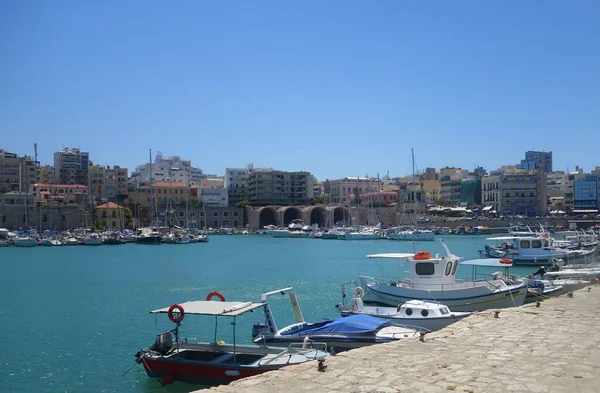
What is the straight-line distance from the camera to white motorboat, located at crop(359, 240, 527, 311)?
2658cm

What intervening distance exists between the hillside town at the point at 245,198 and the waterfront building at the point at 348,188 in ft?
1.14

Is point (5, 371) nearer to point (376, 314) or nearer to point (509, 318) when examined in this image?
point (376, 314)

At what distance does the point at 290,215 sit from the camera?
146750 millimetres

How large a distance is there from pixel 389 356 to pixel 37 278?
45.2 m

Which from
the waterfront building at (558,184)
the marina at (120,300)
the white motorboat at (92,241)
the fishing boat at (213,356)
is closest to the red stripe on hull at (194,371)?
the fishing boat at (213,356)

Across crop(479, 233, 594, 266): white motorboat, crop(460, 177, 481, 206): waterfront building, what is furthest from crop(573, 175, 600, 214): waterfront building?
crop(479, 233, 594, 266): white motorboat

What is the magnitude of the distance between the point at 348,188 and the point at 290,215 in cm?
2324

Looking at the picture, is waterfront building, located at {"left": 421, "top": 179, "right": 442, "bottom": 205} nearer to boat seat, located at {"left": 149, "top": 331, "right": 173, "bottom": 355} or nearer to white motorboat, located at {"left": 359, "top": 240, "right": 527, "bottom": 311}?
white motorboat, located at {"left": 359, "top": 240, "right": 527, "bottom": 311}

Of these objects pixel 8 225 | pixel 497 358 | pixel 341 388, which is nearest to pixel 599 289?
pixel 497 358

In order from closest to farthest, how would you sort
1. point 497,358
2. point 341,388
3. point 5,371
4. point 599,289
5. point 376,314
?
point 341,388 → point 497,358 → point 5,371 → point 376,314 → point 599,289

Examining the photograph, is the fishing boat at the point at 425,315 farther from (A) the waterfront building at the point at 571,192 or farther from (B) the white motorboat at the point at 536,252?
(A) the waterfront building at the point at 571,192

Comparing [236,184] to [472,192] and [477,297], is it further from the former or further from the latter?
[477,297]

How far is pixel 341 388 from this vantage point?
1109 cm

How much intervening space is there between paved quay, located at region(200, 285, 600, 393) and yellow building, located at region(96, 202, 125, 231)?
4403 inches
